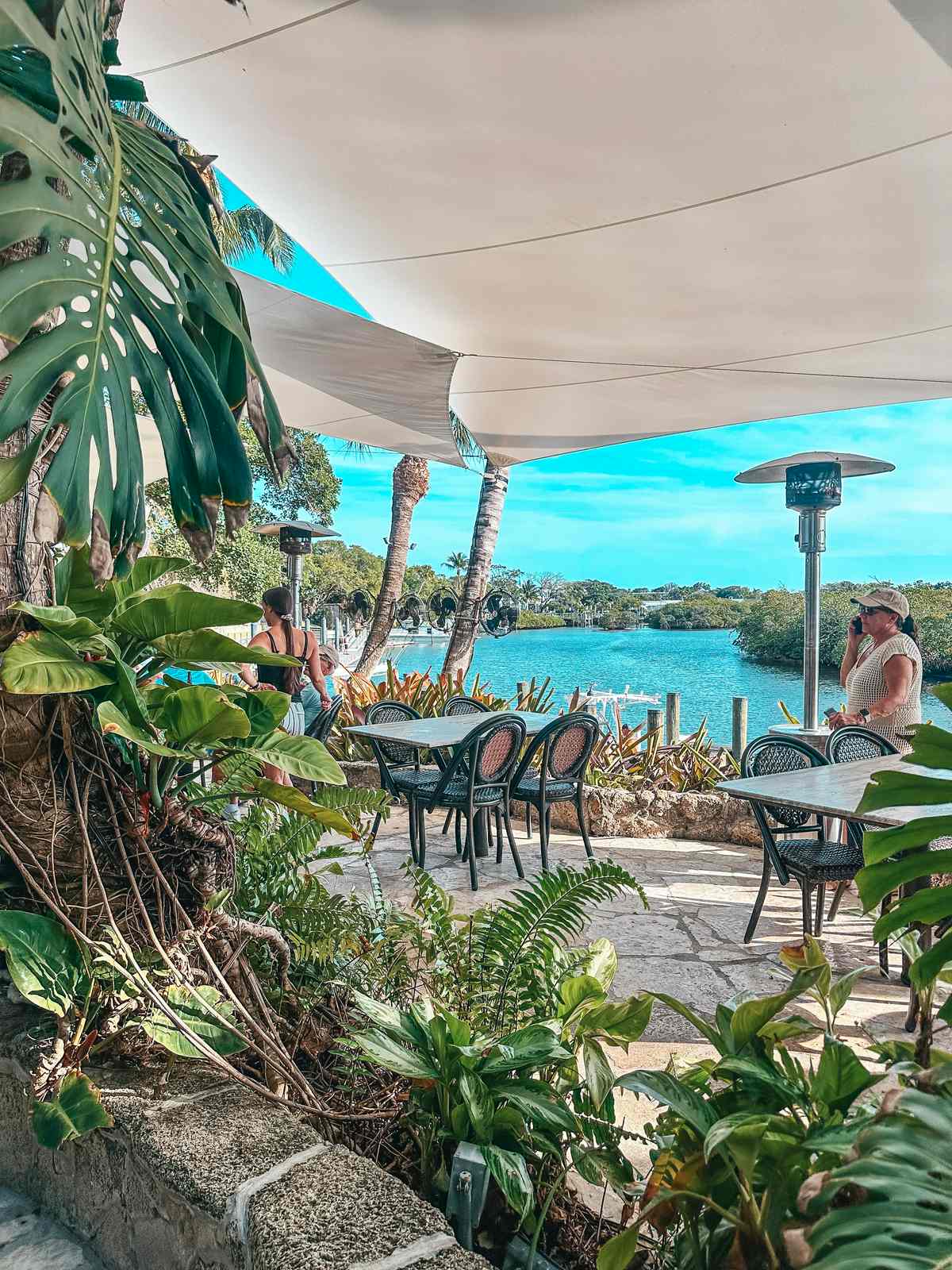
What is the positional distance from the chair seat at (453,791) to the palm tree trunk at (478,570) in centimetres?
386

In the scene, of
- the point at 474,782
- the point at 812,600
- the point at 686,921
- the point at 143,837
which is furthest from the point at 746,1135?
the point at 812,600

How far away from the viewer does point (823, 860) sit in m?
3.06

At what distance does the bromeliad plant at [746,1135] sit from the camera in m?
0.90

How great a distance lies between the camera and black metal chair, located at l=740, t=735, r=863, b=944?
3.00 metres

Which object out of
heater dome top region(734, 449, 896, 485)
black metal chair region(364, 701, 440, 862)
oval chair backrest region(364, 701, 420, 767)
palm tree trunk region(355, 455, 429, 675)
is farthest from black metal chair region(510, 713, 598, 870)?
palm tree trunk region(355, 455, 429, 675)

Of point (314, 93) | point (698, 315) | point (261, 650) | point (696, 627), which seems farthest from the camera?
point (696, 627)

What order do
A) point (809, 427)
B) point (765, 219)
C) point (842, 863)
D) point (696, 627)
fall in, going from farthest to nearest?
point (809, 427) < point (696, 627) < point (842, 863) < point (765, 219)

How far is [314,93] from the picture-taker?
2.28 meters

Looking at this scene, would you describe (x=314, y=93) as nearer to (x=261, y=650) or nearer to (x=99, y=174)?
(x=99, y=174)

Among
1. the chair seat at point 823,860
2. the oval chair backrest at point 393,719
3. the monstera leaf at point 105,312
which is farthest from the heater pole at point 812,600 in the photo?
the monstera leaf at point 105,312

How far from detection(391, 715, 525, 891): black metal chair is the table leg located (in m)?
0.10

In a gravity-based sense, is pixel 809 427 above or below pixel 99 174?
above

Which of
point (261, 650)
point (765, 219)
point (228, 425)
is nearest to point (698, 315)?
point (765, 219)

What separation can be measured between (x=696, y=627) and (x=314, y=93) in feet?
94.7
